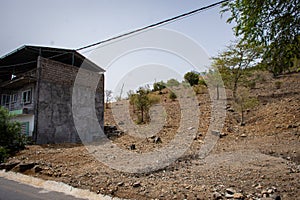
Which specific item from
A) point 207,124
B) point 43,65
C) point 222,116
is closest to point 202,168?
point 207,124

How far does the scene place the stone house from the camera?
13844 mm

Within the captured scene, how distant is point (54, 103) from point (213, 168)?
1144cm

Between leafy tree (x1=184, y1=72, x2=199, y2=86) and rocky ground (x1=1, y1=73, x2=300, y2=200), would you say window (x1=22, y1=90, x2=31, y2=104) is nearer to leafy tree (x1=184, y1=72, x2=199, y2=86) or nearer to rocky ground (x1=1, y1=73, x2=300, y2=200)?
rocky ground (x1=1, y1=73, x2=300, y2=200)

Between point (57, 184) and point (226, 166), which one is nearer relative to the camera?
point (57, 184)

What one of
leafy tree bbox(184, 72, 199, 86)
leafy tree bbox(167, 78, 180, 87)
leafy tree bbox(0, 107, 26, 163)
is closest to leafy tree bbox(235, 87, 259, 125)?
leafy tree bbox(0, 107, 26, 163)

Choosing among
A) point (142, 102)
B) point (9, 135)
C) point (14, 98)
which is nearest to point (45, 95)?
point (9, 135)

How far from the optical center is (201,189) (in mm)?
5137

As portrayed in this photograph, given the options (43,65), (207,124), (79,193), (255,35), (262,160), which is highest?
(43,65)

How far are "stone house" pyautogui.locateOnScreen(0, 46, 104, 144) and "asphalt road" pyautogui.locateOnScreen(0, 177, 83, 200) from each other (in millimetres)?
7581

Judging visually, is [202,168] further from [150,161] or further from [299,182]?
[299,182]

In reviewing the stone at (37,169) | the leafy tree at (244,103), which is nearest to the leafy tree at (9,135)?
the stone at (37,169)

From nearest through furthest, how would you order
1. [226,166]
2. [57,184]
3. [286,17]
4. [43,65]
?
[286,17] < [57,184] < [226,166] < [43,65]

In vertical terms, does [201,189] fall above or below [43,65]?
below

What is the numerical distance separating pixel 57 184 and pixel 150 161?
3109mm
